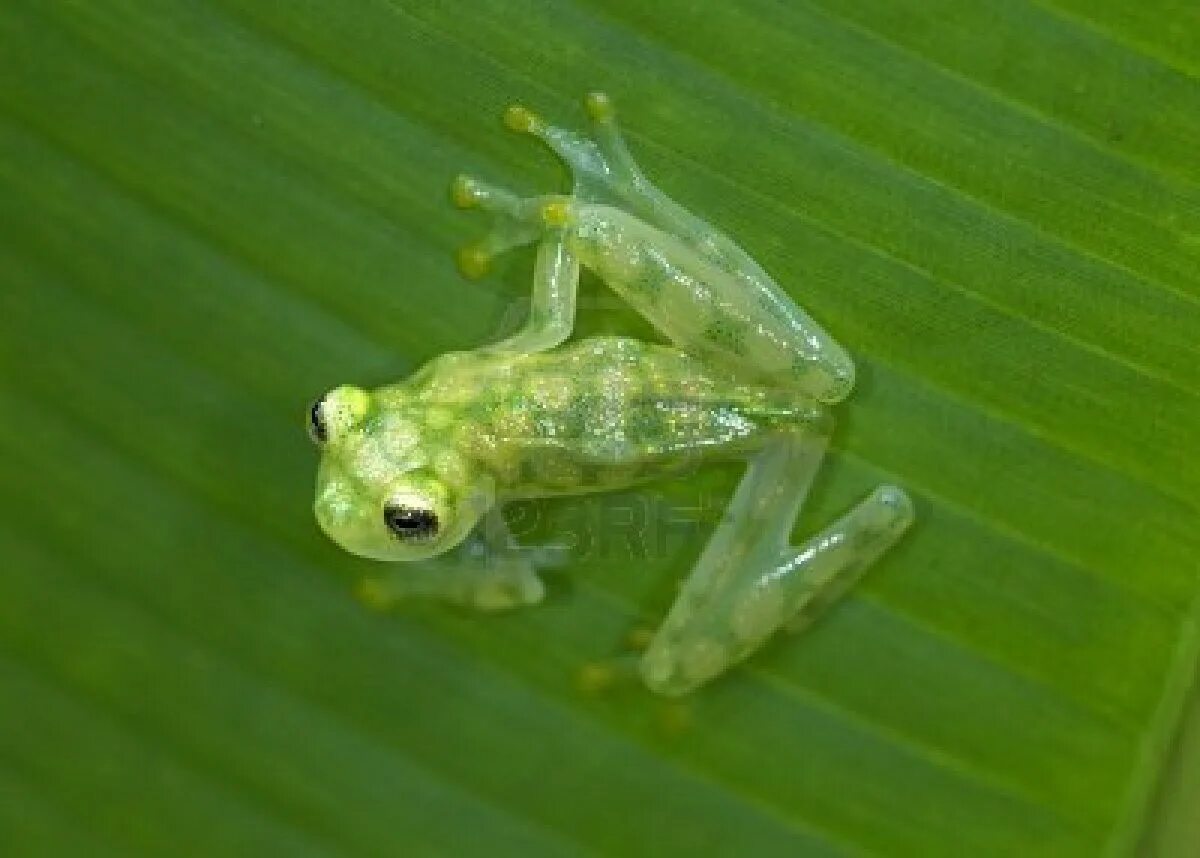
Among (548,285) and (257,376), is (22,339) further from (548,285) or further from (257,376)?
(548,285)

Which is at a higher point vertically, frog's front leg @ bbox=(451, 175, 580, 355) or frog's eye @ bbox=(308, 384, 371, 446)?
frog's front leg @ bbox=(451, 175, 580, 355)

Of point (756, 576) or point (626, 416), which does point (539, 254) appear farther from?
point (756, 576)

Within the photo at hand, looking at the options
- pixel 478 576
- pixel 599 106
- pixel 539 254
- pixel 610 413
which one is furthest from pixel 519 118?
pixel 478 576

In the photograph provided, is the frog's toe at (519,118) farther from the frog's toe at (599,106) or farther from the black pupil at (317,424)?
the black pupil at (317,424)

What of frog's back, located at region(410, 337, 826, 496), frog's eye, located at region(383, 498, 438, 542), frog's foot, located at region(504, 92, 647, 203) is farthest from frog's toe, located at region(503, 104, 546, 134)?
frog's eye, located at region(383, 498, 438, 542)

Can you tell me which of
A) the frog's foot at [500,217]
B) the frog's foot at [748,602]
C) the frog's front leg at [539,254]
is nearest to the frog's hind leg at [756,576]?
the frog's foot at [748,602]

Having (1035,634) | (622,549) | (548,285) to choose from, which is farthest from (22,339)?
(1035,634)

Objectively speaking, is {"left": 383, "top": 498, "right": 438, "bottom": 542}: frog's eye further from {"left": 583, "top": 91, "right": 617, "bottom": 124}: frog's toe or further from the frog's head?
{"left": 583, "top": 91, "right": 617, "bottom": 124}: frog's toe
